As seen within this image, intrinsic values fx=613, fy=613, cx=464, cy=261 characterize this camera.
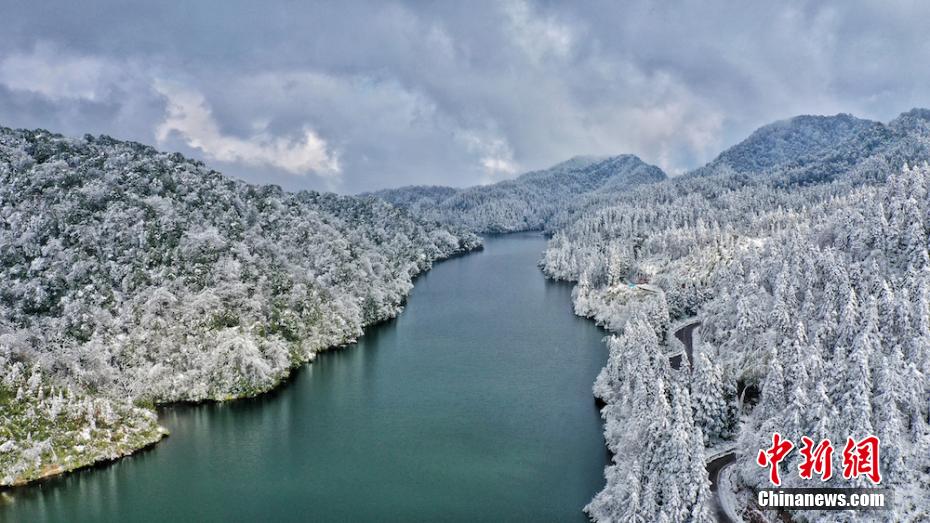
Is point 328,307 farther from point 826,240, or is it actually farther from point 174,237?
point 826,240

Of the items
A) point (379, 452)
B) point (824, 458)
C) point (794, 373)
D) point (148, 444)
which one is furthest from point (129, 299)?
point (824, 458)

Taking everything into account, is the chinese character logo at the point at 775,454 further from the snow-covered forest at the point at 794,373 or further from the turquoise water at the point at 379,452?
the turquoise water at the point at 379,452

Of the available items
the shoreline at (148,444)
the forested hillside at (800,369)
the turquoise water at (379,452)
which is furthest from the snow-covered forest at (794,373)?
the shoreline at (148,444)

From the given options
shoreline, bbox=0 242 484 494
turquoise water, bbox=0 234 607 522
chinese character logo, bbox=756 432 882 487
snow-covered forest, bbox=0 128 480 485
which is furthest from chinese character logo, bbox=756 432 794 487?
snow-covered forest, bbox=0 128 480 485

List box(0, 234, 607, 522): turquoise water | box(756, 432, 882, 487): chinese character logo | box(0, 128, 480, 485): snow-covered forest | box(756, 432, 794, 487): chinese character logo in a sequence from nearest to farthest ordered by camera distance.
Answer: box(756, 432, 882, 487): chinese character logo, box(756, 432, 794, 487): chinese character logo, box(0, 234, 607, 522): turquoise water, box(0, 128, 480, 485): snow-covered forest

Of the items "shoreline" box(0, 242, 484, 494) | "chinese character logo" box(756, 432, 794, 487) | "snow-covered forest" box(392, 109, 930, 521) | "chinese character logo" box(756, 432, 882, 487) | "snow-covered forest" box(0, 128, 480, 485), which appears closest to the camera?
"chinese character logo" box(756, 432, 882, 487)

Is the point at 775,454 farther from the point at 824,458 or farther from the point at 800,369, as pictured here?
the point at 800,369

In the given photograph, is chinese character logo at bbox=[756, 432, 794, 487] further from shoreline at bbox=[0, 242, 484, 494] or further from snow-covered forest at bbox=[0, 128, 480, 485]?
snow-covered forest at bbox=[0, 128, 480, 485]
